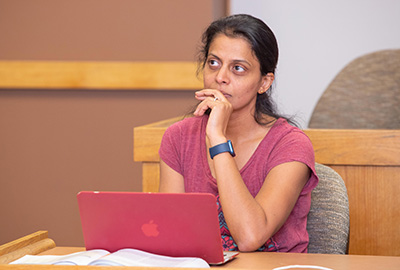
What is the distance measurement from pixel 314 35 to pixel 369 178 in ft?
5.07

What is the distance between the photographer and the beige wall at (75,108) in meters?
2.87

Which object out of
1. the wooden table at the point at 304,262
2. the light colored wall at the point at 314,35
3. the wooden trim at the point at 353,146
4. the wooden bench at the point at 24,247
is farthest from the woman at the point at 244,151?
the light colored wall at the point at 314,35

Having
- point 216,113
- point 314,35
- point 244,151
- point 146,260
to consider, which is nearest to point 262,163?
point 244,151

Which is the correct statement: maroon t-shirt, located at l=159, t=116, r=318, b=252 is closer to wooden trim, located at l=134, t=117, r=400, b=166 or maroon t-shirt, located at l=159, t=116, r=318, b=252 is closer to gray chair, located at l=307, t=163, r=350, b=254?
gray chair, located at l=307, t=163, r=350, b=254

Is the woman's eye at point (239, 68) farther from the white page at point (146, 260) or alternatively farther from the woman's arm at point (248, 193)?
the white page at point (146, 260)

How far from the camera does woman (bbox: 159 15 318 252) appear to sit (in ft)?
4.42

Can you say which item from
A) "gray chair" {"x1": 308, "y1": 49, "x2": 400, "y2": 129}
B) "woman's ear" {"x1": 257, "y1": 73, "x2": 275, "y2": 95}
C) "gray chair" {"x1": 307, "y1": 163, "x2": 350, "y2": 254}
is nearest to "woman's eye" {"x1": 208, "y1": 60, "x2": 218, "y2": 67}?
"woman's ear" {"x1": 257, "y1": 73, "x2": 275, "y2": 95}

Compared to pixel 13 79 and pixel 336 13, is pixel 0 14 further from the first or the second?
pixel 336 13

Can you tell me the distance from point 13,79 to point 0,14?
0.33 meters

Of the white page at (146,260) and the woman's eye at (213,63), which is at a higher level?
the woman's eye at (213,63)

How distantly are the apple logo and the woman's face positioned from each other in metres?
0.56

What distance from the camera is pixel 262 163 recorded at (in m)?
1.52

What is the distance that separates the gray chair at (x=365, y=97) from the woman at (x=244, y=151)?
3.95 feet

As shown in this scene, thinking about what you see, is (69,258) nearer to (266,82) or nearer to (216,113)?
(216,113)
